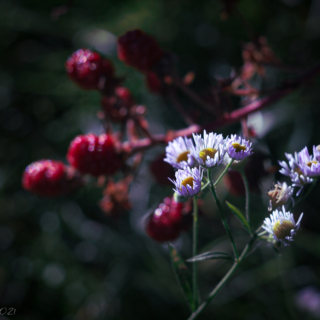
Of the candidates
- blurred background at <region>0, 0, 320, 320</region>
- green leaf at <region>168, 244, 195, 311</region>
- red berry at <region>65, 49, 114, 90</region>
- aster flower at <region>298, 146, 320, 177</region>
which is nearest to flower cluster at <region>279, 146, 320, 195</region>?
aster flower at <region>298, 146, 320, 177</region>

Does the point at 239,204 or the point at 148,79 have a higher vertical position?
the point at 148,79

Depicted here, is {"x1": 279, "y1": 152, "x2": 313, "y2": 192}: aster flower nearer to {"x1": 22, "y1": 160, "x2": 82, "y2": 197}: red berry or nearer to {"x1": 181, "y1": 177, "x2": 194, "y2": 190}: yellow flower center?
{"x1": 181, "y1": 177, "x2": 194, "y2": 190}: yellow flower center

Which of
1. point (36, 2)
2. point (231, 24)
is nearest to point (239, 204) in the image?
point (231, 24)

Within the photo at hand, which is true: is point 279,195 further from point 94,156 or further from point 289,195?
point 94,156

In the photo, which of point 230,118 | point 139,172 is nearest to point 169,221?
point 230,118

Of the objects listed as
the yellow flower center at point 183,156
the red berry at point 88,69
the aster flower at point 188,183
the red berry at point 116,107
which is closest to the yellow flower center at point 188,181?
the aster flower at point 188,183

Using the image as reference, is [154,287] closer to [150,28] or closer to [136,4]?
[150,28]
